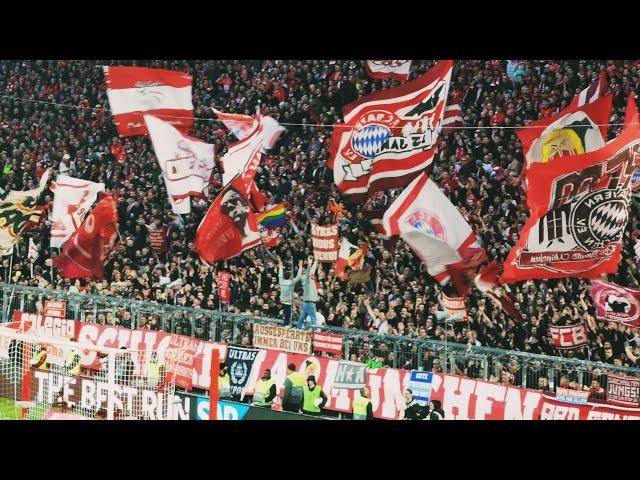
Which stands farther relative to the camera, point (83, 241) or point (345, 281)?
point (83, 241)

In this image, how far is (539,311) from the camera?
1140cm

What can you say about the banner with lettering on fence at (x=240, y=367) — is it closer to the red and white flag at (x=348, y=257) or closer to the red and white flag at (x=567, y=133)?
the red and white flag at (x=348, y=257)

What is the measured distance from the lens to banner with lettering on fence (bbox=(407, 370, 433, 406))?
1163 centimetres

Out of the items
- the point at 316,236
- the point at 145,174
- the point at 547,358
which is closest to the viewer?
the point at 547,358

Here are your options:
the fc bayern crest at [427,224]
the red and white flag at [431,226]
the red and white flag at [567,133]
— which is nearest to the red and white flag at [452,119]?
the red and white flag at [431,226]

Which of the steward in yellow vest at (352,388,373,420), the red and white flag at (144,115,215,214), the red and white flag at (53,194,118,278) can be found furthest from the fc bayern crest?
the red and white flag at (53,194,118,278)

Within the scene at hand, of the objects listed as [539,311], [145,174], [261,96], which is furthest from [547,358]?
[145,174]

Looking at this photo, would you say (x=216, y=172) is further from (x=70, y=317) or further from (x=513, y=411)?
(x=513, y=411)

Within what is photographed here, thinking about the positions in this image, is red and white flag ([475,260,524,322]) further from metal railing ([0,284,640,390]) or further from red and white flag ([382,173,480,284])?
metal railing ([0,284,640,390])

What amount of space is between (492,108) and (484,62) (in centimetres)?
52

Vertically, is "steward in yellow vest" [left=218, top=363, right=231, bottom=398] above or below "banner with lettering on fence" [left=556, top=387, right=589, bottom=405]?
below

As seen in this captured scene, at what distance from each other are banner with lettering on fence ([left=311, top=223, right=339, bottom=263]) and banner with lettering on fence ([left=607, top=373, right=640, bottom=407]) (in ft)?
11.7

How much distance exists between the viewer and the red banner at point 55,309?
13758 millimetres

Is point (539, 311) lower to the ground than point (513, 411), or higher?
higher
